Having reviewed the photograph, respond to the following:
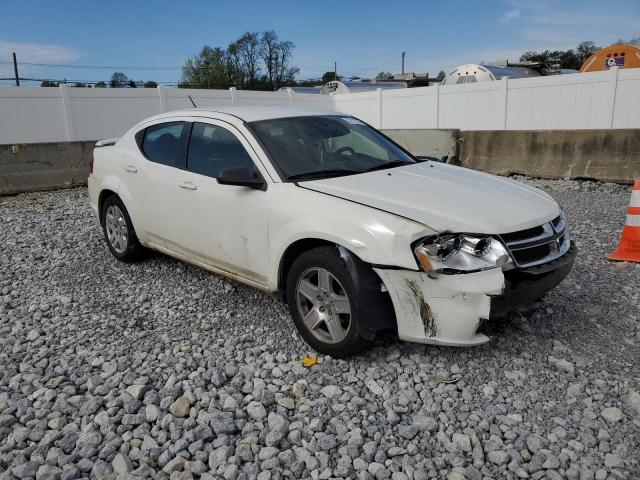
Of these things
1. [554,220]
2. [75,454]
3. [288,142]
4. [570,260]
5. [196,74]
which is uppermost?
[196,74]

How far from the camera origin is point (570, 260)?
3.45 metres

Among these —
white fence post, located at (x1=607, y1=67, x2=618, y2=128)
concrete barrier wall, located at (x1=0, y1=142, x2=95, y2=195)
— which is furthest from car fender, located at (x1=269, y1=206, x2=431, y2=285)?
white fence post, located at (x1=607, y1=67, x2=618, y2=128)

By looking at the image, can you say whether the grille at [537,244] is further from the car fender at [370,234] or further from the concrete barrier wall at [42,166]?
the concrete barrier wall at [42,166]

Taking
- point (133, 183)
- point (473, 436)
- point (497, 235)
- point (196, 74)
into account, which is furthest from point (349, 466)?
point (196, 74)

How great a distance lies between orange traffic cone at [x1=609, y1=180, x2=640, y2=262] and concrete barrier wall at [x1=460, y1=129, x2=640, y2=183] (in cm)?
419

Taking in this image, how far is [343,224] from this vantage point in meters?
3.16

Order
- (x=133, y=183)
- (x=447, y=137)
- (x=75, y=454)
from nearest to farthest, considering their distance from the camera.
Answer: (x=75, y=454)
(x=133, y=183)
(x=447, y=137)

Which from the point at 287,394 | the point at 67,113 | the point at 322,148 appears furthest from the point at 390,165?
the point at 67,113

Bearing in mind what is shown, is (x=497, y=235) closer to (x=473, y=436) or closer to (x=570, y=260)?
(x=570, y=260)

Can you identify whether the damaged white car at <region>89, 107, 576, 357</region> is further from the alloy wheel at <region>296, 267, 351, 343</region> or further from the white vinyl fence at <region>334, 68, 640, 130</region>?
the white vinyl fence at <region>334, 68, 640, 130</region>

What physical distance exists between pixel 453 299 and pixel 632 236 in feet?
10.6

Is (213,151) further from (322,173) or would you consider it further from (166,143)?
(322,173)

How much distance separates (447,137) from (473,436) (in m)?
9.00

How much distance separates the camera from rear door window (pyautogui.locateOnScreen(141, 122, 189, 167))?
14.9 feet
